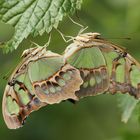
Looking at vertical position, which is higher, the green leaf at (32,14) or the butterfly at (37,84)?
the green leaf at (32,14)

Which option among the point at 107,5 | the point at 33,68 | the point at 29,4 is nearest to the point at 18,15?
the point at 29,4

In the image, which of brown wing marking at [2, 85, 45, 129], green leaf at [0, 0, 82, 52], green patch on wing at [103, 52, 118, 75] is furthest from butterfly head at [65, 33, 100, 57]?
brown wing marking at [2, 85, 45, 129]

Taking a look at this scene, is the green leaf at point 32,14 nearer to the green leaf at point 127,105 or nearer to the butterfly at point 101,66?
the butterfly at point 101,66

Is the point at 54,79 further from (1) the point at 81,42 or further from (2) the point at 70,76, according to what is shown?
(1) the point at 81,42

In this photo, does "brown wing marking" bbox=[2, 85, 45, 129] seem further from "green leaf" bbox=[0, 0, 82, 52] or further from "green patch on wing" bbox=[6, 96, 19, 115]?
"green leaf" bbox=[0, 0, 82, 52]

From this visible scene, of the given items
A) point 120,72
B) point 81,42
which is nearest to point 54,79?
point 81,42

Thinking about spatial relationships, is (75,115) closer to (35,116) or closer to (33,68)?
(35,116)

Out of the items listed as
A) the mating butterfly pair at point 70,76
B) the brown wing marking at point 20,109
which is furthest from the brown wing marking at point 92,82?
the brown wing marking at point 20,109
